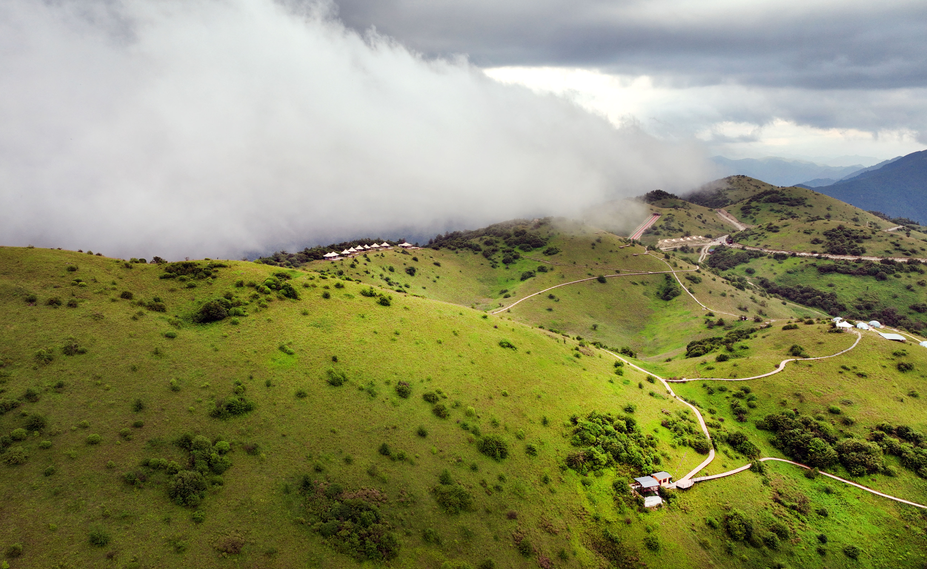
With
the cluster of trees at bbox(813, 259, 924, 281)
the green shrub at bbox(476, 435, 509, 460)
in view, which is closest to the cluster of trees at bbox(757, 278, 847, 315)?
the cluster of trees at bbox(813, 259, 924, 281)

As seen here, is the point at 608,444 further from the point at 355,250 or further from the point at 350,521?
the point at 355,250

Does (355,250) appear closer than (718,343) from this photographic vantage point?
No

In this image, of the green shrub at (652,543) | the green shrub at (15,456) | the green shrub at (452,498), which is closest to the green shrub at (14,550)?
the green shrub at (15,456)

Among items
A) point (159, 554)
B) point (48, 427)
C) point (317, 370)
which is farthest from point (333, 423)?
point (48, 427)

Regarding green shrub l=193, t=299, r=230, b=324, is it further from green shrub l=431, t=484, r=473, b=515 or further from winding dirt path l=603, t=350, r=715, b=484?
winding dirt path l=603, t=350, r=715, b=484

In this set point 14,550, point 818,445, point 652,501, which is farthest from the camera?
point 818,445

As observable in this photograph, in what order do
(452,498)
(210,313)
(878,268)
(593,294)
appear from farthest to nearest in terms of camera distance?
(878,268)
(593,294)
(210,313)
(452,498)

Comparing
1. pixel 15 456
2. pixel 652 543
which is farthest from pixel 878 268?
pixel 15 456
